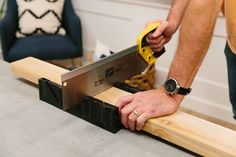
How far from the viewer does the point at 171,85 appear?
843 mm

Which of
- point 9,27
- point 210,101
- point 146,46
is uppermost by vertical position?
point 146,46

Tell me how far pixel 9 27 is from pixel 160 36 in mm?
1940

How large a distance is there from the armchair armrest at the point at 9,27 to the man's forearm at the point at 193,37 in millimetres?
1968

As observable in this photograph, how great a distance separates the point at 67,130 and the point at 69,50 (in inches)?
75.0

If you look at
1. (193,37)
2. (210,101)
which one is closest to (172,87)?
(193,37)

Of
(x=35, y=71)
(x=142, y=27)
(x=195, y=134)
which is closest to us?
(x=195, y=134)

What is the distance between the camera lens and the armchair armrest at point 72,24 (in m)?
2.73

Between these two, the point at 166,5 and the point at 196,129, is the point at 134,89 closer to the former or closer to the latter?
the point at 196,129

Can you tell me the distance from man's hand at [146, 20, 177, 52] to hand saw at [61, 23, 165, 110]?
0.01 meters

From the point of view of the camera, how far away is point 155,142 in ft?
2.60

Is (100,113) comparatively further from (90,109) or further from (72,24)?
(72,24)

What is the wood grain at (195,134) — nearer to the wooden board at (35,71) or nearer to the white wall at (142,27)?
the wooden board at (35,71)

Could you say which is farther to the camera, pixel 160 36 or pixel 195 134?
pixel 160 36

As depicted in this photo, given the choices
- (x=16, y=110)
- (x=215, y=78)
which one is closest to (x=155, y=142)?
(x=16, y=110)
